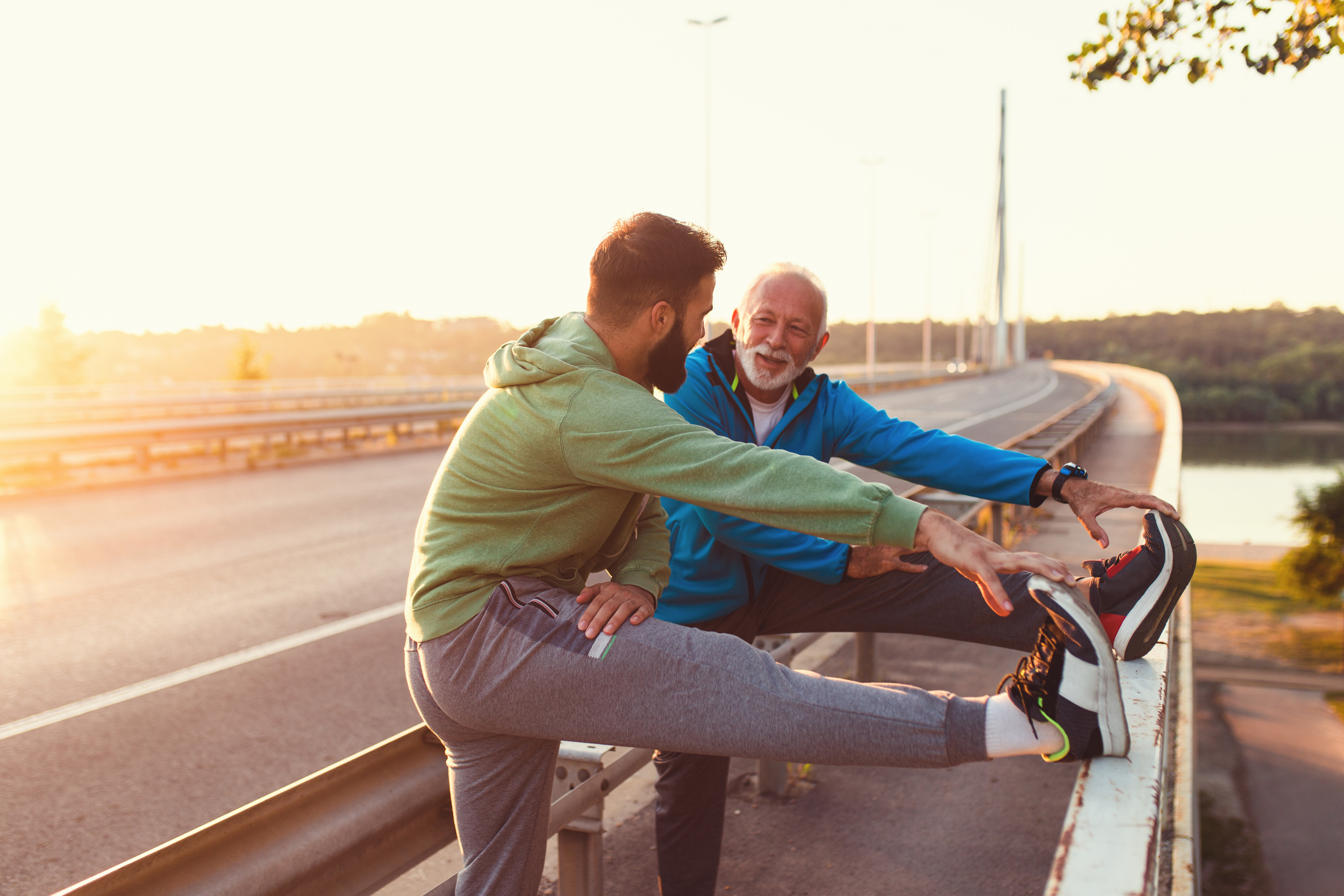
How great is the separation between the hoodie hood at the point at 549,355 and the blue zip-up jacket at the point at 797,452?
0.82 metres

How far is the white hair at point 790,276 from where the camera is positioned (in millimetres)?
3160

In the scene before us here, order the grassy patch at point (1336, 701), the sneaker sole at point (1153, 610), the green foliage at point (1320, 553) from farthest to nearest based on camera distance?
the green foliage at point (1320, 553) < the grassy patch at point (1336, 701) < the sneaker sole at point (1153, 610)

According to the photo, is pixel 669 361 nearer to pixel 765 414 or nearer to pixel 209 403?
pixel 765 414

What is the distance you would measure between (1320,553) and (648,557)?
28908 millimetres

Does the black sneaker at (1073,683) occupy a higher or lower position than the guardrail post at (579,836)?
higher

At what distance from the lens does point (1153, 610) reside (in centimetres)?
214

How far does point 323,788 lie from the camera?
1892 mm

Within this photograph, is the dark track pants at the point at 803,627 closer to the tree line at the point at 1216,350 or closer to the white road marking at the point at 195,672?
the white road marking at the point at 195,672

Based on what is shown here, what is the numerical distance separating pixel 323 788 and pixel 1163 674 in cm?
181

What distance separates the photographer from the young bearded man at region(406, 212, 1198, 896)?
1.77 metres

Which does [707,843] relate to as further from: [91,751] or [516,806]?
[91,751]

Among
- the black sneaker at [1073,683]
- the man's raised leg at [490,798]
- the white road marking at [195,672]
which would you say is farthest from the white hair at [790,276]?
the white road marking at [195,672]

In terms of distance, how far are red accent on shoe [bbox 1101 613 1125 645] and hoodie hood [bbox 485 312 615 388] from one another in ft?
4.21

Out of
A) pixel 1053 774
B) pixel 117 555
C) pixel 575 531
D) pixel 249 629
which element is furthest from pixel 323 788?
pixel 117 555
